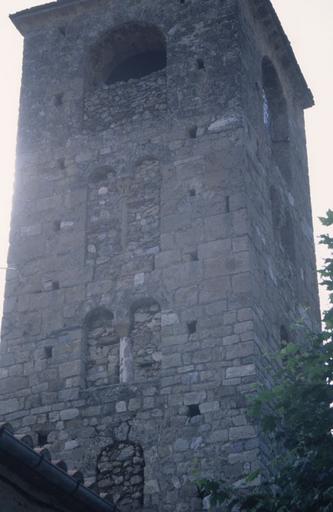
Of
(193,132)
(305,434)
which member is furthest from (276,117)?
(305,434)

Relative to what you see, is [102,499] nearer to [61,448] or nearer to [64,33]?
[61,448]

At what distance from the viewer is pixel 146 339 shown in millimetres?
17281

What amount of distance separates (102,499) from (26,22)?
34.3 ft

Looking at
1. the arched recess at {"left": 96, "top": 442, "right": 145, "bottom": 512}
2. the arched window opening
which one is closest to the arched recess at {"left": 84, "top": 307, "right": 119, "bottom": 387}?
the arched recess at {"left": 96, "top": 442, "right": 145, "bottom": 512}

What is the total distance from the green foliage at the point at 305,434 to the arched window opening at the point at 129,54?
7.52 meters

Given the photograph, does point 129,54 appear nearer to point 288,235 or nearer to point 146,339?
point 288,235

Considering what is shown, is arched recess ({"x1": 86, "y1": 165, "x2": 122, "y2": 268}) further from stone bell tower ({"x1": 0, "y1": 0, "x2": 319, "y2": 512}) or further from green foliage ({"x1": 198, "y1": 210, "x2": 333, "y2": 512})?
green foliage ({"x1": 198, "y1": 210, "x2": 333, "y2": 512})

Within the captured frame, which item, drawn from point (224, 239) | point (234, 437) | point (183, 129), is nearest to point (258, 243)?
point (224, 239)

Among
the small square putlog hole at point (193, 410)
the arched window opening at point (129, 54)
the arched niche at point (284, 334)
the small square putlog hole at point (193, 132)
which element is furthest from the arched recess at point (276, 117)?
the small square putlog hole at point (193, 410)

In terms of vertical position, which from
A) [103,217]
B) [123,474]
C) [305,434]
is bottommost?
[305,434]

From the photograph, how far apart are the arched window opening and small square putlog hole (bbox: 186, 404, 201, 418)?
22.1 feet

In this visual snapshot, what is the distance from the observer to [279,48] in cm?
2189

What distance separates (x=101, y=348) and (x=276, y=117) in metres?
6.32

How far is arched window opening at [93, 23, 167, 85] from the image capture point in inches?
816
